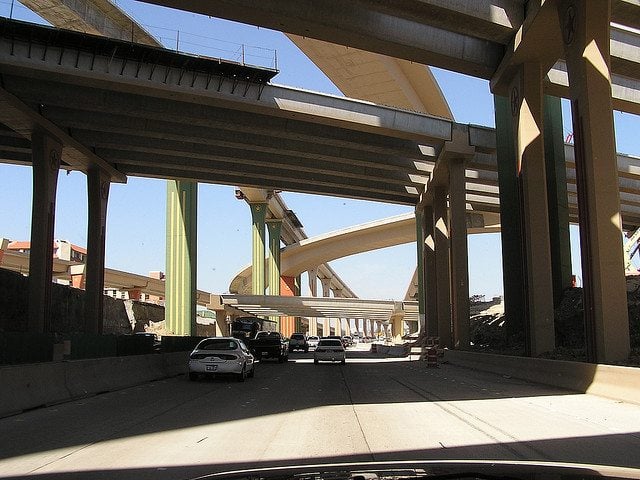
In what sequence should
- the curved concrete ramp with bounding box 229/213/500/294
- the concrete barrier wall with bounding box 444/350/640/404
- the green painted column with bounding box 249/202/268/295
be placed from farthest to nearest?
the green painted column with bounding box 249/202/268/295 → the curved concrete ramp with bounding box 229/213/500/294 → the concrete barrier wall with bounding box 444/350/640/404

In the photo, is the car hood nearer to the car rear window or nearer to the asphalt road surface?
the asphalt road surface

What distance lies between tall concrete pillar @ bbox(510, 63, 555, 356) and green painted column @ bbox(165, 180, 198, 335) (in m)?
32.8

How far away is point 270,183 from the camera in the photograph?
157 ft

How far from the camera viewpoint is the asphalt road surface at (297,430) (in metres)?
8.28

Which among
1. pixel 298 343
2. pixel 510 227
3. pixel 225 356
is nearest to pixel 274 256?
pixel 298 343

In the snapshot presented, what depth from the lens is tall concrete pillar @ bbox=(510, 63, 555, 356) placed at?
2502 cm

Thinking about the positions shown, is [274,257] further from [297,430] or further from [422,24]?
[297,430]

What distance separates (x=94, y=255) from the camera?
41.7m

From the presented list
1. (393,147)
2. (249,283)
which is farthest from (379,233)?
(393,147)

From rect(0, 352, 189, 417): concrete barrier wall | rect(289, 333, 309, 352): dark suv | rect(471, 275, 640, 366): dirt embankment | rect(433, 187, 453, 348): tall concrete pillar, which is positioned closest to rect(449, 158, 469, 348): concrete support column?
rect(471, 275, 640, 366): dirt embankment

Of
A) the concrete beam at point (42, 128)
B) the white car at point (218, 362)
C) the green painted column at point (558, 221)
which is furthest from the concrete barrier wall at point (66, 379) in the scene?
the green painted column at point (558, 221)

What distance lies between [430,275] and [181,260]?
20469 mm

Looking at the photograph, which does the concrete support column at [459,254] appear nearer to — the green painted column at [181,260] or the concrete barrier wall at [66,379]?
the concrete barrier wall at [66,379]

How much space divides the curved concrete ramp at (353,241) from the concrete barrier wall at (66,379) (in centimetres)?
6392
